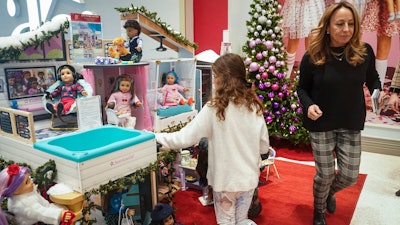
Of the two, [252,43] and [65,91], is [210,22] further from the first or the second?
[65,91]

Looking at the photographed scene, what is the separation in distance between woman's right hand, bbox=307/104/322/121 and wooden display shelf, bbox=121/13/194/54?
1405 mm

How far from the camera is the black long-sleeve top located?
2.19 m

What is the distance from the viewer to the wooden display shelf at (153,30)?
104 inches

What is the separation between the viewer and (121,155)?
1.84 m

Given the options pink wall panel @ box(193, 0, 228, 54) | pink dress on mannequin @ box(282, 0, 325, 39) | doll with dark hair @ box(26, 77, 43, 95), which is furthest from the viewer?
pink wall panel @ box(193, 0, 228, 54)

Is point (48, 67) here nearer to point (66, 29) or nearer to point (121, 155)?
point (66, 29)

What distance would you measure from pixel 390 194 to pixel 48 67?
3.25m

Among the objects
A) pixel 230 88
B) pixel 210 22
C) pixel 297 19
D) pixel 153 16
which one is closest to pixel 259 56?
pixel 297 19

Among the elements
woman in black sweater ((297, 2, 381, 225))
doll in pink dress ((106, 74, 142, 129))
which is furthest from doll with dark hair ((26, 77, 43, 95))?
woman in black sweater ((297, 2, 381, 225))

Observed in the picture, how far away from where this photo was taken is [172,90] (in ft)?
9.94

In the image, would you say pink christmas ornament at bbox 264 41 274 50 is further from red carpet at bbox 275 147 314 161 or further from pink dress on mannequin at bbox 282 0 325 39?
red carpet at bbox 275 147 314 161

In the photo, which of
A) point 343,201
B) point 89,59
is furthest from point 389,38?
point 89,59

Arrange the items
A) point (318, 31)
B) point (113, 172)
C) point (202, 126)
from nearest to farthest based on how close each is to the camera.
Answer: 1. point (113, 172)
2. point (202, 126)
3. point (318, 31)

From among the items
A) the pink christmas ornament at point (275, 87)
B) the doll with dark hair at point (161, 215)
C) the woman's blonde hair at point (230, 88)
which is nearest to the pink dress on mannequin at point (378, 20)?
the pink christmas ornament at point (275, 87)
